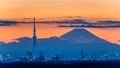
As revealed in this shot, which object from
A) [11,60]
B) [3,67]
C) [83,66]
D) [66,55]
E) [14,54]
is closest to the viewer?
[3,67]

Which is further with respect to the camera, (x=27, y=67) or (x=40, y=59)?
(x=40, y=59)

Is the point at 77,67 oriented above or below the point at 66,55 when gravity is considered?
above

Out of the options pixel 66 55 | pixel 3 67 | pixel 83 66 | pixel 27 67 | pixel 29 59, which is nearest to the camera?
pixel 3 67

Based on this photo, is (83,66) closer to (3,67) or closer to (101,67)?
(101,67)

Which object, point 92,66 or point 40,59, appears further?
point 40,59

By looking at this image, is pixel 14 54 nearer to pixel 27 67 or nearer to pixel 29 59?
pixel 29 59

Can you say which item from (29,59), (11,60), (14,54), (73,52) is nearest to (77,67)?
(11,60)

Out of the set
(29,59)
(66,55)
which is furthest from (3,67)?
(66,55)

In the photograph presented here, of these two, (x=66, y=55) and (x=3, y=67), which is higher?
(x=3, y=67)

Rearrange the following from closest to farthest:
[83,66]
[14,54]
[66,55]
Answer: [83,66] < [14,54] < [66,55]
